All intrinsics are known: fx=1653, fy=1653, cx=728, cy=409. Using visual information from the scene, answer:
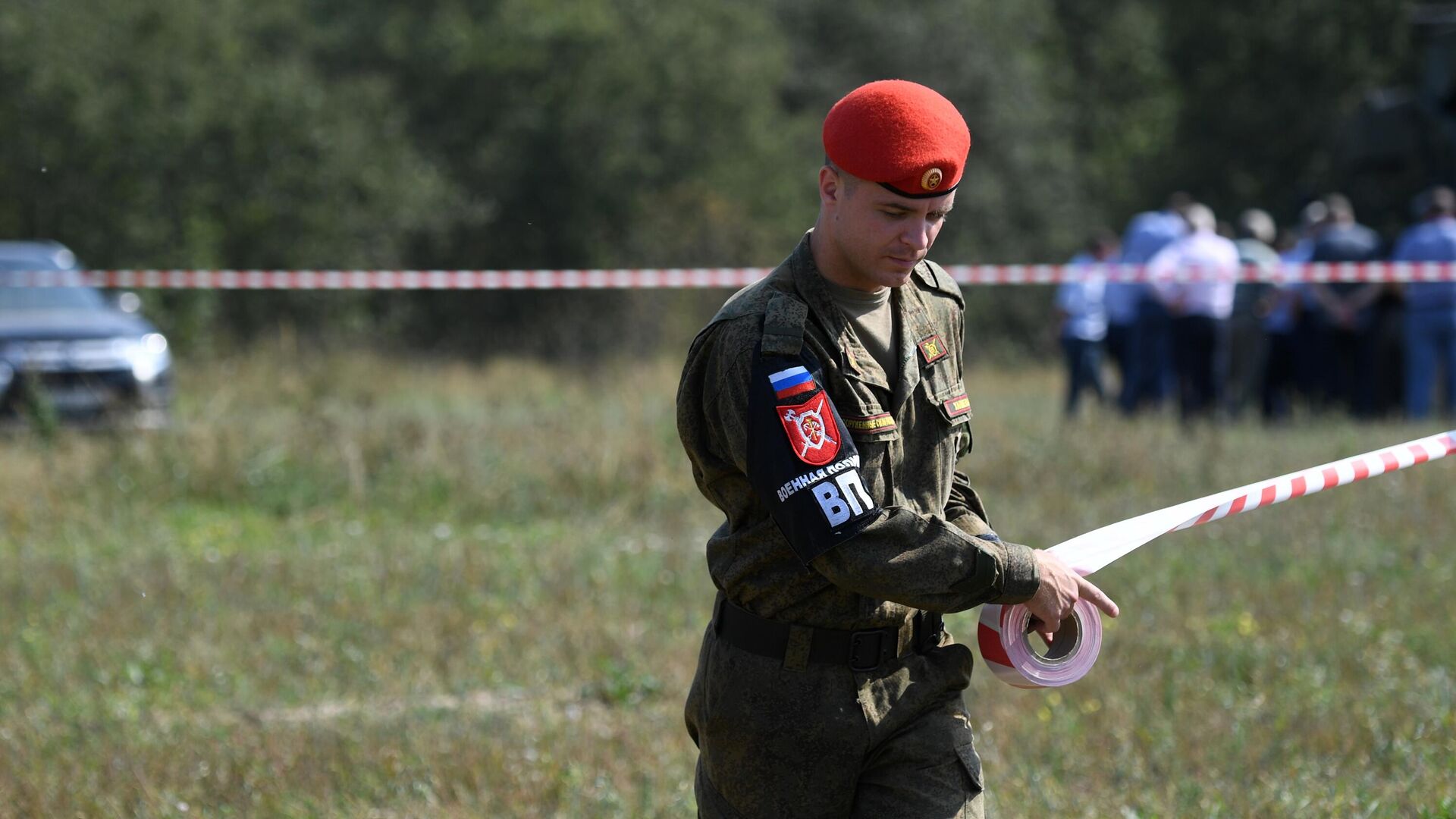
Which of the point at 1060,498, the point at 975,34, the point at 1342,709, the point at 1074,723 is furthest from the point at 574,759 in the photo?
the point at 975,34

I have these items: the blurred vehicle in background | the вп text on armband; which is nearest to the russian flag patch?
the вп text on armband

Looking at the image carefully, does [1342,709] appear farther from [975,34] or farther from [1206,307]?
[975,34]

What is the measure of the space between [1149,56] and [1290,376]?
31606 millimetres

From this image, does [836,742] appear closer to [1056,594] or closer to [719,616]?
[719,616]

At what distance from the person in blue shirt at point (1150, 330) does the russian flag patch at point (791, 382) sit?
11.2m

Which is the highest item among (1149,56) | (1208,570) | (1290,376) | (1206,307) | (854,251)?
(854,251)

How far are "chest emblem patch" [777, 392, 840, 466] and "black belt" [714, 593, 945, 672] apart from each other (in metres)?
0.39

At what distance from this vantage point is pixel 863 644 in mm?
2986

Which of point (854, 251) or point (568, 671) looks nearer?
point (854, 251)

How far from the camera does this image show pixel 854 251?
2848mm

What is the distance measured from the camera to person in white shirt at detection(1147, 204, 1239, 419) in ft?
42.0

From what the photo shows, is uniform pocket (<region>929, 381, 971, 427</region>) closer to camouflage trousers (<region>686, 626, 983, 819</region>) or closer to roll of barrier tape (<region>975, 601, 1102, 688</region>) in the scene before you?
roll of barrier tape (<region>975, 601, 1102, 688</region>)

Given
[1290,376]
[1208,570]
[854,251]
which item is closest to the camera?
[854,251]

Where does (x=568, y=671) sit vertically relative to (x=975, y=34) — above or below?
above
